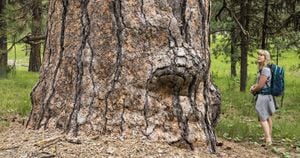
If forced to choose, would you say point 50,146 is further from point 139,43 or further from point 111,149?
point 139,43

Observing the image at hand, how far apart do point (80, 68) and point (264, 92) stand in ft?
14.8

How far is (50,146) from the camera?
373 cm


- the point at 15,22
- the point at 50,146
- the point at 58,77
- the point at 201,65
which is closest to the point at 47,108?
the point at 58,77

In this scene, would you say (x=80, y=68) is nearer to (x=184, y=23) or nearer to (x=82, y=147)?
(x=82, y=147)

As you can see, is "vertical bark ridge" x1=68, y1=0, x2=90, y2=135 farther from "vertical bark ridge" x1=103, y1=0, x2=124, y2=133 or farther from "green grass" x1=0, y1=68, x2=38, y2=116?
"green grass" x1=0, y1=68, x2=38, y2=116

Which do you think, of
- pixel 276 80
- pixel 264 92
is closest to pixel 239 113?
pixel 264 92

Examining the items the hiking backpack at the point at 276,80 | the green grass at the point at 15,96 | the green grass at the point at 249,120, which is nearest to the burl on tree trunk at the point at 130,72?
the green grass at the point at 249,120

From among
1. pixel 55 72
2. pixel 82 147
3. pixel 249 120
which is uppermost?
pixel 55 72

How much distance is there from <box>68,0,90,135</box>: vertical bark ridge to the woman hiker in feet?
13.8

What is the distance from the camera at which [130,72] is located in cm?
395

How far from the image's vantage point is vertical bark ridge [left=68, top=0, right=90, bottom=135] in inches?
156

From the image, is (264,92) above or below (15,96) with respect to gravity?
above

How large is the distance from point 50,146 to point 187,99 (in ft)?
3.65

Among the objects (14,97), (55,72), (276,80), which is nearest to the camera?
(55,72)
